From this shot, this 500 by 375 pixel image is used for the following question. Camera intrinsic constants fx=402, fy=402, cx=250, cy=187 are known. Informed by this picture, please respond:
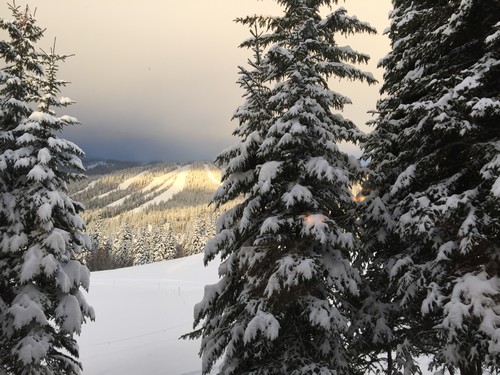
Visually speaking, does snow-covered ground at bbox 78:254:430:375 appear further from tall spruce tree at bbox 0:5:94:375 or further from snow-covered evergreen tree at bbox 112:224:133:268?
snow-covered evergreen tree at bbox 112:224:133:268

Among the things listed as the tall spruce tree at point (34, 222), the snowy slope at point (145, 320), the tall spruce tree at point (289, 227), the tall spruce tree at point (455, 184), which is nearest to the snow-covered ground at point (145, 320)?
the snowy slope at point (145, 320)

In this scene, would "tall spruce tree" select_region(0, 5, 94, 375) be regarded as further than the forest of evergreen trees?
Yes

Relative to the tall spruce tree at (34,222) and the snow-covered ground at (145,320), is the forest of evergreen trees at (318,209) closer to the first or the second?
the tall spruce tree at (34,222)

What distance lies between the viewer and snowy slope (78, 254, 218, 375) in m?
23.8

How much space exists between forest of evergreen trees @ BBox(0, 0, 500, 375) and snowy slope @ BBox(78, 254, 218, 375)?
11.9 meters

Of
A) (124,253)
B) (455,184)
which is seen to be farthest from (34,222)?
(124,253)

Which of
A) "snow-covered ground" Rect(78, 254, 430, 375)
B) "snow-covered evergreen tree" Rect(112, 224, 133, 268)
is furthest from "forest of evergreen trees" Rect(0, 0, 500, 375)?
"snow-covered evergreen tree" Rect(112, 224, 133, 268)

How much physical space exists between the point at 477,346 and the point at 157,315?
35730 mm

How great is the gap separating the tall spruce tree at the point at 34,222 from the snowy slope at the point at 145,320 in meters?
11.4

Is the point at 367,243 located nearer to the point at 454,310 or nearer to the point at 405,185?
the point at 405,185

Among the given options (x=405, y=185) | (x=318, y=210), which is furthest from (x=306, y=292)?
(x=405, y=185)

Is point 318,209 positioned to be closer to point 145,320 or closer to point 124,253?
point 145,320

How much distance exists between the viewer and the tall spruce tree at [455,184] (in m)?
7.31

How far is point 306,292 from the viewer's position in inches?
365
